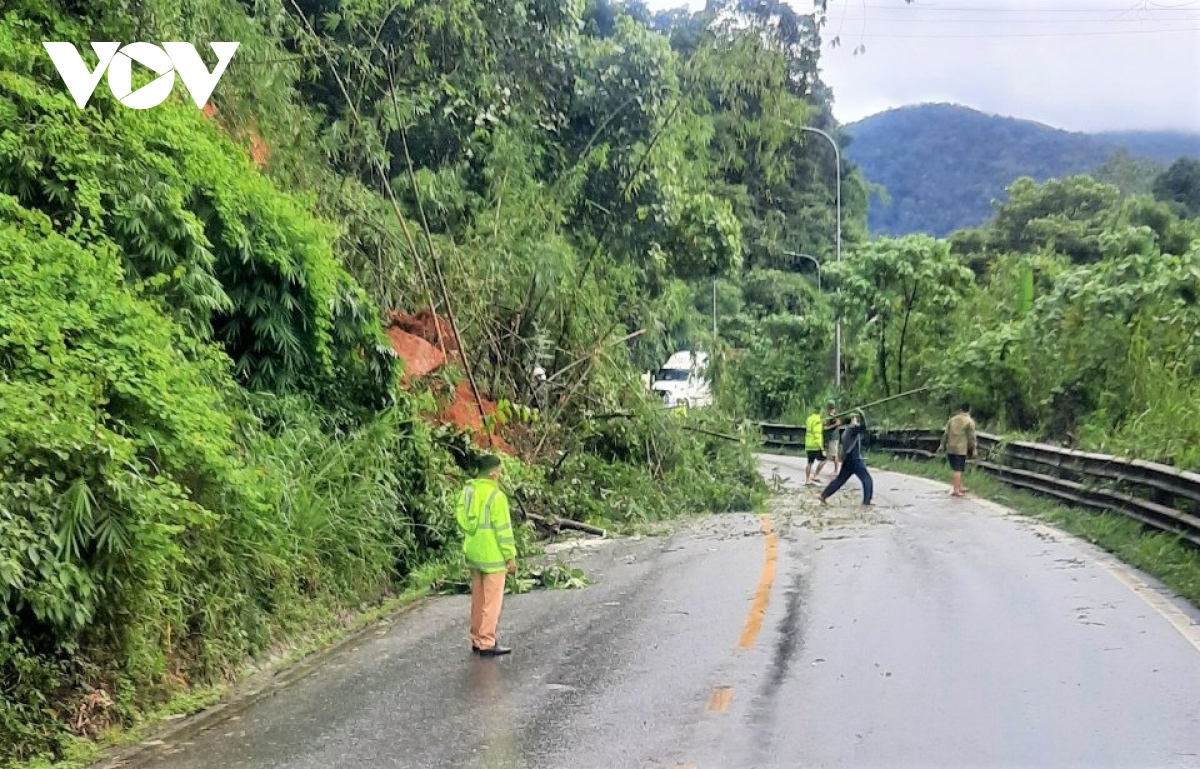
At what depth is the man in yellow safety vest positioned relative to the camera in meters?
9.66

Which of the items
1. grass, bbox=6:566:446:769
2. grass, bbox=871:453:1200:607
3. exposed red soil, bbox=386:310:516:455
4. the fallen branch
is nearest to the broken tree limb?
exposed red soil, bbox=386:310:516:455

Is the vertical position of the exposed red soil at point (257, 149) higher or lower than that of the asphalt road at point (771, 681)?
higher

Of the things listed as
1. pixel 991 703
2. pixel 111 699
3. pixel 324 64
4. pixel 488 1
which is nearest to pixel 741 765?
pixel 991 703

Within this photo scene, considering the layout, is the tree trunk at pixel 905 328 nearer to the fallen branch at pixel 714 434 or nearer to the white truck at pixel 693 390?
the white truck at pixel 693 390

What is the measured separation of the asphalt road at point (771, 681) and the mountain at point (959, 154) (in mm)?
73066

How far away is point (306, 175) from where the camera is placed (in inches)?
619

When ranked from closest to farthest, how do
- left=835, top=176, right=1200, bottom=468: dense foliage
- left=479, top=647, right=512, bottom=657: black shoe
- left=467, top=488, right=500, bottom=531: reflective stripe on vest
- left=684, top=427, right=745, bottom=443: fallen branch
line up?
1. left=479, top=647, right=512, bottom=657: black shoe
2. left=467, top=488, right=500, bottom=531: reflective stripe on vest
3. left=835, top=176, right=1200, bottom=468: dense foliage
4. left=684, top=427, right=745, bottom=443: fallen branch

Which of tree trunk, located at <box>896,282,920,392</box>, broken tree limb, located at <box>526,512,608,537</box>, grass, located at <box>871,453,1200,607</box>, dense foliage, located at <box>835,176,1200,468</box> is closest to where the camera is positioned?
grass, located at <box>871,453,1200,607</box>

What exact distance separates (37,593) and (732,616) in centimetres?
584

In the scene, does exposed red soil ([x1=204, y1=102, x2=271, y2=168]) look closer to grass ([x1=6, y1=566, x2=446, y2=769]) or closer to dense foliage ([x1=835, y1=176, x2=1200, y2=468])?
grass ([x1=6, y1=566, x2=446, y2=769])

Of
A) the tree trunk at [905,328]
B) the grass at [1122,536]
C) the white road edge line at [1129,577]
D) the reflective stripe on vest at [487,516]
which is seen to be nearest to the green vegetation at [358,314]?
the grass at [1122,536]

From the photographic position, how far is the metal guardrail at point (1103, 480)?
1425 cm

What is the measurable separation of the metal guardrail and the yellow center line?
4.41 metres

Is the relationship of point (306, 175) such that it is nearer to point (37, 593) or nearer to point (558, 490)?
point (558, 490)
